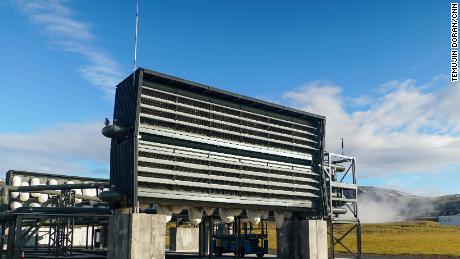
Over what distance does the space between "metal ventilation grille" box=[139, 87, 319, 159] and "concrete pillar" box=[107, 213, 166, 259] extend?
16.8 ft

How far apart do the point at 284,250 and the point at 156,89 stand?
17.0 meters

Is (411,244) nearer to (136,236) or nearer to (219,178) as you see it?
(219,178)

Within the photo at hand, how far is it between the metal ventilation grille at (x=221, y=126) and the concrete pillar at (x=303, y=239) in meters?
5.46

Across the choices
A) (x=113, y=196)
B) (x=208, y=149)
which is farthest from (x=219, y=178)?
(x=113, y=196)

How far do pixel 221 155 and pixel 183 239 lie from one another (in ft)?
154

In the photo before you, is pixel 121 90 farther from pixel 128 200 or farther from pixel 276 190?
pixel 276 190

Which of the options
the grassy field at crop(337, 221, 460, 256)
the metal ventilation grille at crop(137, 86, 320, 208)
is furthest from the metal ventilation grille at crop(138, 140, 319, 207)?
the grassy field at crop(337, 221, 460, 256)

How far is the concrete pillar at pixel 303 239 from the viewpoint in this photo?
108 feet

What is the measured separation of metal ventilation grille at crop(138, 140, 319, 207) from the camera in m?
25.2

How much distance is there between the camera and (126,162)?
25.0m

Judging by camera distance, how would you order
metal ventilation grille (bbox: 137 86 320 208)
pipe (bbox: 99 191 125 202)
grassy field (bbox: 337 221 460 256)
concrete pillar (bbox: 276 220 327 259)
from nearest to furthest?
pipe (bbox: 99 191 125 202) < metal ventilation grille (bbox: 137 86 320 208) < concrete pillar (bbox: 276 220 327 259) < grassy field (bbox: 337 221 460 256)

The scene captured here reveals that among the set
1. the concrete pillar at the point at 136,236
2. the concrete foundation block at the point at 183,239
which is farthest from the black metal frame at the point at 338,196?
the concrete foundation block at the point at 183,239

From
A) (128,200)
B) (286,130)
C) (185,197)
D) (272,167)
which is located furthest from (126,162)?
(286,130)

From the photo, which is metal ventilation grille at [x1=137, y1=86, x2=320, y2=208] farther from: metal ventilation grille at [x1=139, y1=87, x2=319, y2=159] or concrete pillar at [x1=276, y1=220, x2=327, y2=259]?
concrete pillar at [x1=276, y1=220, x2=327, y2=259]
